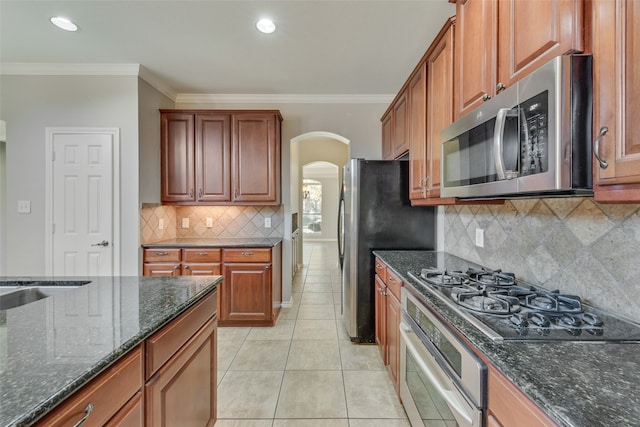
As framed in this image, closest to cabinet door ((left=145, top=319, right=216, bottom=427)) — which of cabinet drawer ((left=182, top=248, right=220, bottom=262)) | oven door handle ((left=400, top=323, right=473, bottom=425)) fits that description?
oven door handle ((left=400, top=323, right=473, bottom=425))

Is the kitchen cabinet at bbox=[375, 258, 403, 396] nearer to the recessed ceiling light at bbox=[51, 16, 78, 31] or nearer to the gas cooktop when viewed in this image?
the gas cooktop

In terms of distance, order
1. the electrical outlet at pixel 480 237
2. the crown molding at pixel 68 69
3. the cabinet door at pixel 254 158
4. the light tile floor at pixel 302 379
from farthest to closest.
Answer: the cabinet door at pixel 254 158
the crown molding at pixel 68 69
the electrical outlet at pixel 480 237
the light tile floor at pixel 302 379

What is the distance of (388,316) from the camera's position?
213 centimetres

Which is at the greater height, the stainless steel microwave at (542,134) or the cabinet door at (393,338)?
the stainless steel microwave at (542,134)

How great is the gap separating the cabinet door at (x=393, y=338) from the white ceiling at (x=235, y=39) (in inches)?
85.6

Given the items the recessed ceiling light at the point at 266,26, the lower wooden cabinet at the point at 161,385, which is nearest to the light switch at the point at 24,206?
the lower wooden cabinet at the point at 161,385

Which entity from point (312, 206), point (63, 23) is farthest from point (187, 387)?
point (312, 206)

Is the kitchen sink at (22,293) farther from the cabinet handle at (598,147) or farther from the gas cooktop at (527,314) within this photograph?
the cabinet handle at (598,147)

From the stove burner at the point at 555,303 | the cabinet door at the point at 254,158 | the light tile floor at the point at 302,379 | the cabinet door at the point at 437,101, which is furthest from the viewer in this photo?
the cabinet door at the point at 254,158

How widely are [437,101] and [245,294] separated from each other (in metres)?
2.62

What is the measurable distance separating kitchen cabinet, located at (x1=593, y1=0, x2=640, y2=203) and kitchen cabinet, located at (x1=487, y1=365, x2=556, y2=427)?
576 millimetres

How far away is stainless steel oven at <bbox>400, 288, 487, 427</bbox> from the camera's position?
911mm

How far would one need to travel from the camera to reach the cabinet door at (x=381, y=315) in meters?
2.25

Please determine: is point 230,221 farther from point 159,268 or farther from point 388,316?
point 388,316
